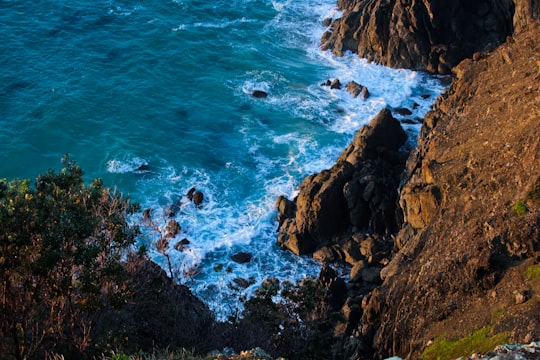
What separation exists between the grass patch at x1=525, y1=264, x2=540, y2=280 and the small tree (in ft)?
49.3

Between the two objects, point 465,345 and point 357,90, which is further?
point 357,90

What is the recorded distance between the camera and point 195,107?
179ft

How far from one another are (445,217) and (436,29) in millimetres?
31076

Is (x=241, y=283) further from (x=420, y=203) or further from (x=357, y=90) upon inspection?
(x=357, y=90)

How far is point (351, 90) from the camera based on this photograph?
55562 mm

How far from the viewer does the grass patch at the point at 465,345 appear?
20.8 m

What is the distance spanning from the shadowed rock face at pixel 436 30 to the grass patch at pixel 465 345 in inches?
1503

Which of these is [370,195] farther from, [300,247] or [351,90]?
[351,90]

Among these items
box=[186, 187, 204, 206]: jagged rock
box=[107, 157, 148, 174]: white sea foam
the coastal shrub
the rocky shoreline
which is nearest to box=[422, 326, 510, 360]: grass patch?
the rocky shoreline

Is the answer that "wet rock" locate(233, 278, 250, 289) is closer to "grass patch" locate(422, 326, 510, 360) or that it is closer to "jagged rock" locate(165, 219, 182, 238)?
"jagged rock" locate(165, 219, 182, 238)

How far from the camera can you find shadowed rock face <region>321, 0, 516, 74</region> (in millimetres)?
55938

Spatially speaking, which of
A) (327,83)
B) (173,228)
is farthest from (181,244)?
(327,83)

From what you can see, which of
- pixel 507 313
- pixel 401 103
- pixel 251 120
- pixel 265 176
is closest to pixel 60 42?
pixel 251 120

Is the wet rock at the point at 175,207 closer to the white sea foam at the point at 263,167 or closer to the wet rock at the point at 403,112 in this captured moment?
the white sea foam at the point at 263,167
